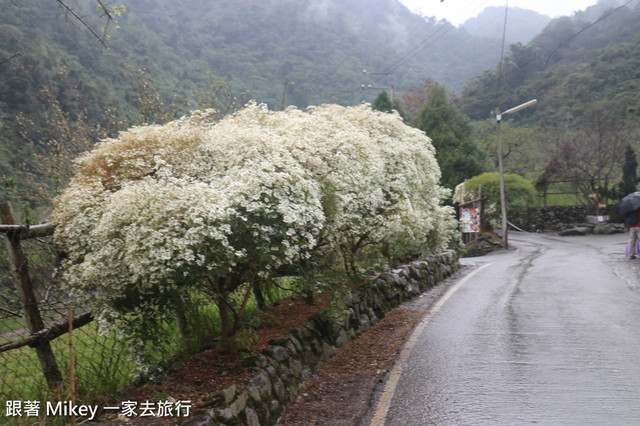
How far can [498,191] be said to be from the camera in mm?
36594

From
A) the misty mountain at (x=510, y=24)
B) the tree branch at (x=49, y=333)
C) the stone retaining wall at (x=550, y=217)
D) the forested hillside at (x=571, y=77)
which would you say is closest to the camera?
the tree branch at (x=49, y=333)

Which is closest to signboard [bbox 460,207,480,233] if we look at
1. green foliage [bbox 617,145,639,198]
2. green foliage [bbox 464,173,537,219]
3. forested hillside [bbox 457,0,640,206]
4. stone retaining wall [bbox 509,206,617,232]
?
forested hillside [bbox 457,0,640,206]

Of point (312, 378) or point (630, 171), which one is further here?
point (630, 171)

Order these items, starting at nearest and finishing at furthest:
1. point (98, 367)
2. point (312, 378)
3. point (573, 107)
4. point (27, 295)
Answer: point (27, 295) < point (98, 367) < point (312, 378) < point (573, 107)

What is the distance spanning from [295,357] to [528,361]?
314 cm

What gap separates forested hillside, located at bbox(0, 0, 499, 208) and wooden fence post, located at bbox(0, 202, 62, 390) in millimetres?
1816

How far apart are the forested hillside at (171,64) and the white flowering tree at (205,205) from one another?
166 centimetres

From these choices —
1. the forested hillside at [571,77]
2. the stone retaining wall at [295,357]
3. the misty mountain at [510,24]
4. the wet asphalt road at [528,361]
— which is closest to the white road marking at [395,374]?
the wet asphalt road at [528,361]

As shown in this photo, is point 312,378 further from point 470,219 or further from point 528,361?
point 470,219

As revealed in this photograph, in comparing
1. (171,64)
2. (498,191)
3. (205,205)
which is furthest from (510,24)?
(205,205)

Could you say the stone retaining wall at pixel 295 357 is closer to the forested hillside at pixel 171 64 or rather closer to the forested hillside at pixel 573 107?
the forested hillside at pixel 171 64

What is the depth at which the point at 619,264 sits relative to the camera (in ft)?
51.0

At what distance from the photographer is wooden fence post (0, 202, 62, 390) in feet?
15.4

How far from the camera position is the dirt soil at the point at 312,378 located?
5.19 metres
